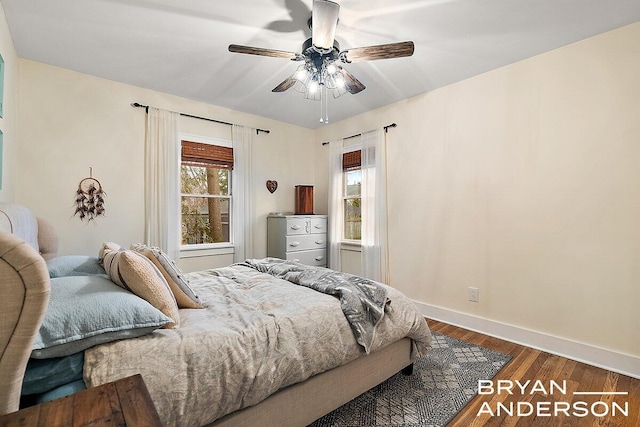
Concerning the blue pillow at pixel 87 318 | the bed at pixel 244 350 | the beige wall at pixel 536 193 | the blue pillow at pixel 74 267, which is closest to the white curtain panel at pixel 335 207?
the beige wall at pixel 536 193

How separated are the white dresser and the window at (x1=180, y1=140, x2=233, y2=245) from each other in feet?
2.05

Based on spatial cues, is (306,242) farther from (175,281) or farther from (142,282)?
(142,282)

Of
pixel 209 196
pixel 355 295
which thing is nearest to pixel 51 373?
pixel 355 295

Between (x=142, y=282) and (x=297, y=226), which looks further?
(x=297, y=226)

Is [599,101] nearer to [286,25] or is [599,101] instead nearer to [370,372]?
[286,25]

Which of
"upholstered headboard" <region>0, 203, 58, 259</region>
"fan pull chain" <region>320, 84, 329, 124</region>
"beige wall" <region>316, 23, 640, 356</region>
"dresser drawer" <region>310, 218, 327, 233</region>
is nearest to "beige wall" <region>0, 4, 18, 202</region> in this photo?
"upholstered headboard" <region>0, 203, 58, 259</region>

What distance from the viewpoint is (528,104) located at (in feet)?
8.81

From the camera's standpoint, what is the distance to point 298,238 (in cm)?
414

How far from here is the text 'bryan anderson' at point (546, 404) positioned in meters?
1.77

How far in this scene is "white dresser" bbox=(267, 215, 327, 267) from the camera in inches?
159

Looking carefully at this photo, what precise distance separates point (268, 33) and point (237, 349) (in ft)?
7.37

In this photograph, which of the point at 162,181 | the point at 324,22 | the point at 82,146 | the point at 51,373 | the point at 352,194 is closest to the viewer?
the point at 51,373

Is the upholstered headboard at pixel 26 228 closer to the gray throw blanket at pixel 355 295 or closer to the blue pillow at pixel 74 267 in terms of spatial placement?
the blue pillow at pixel 74 267

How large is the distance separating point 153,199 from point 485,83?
148 inches
